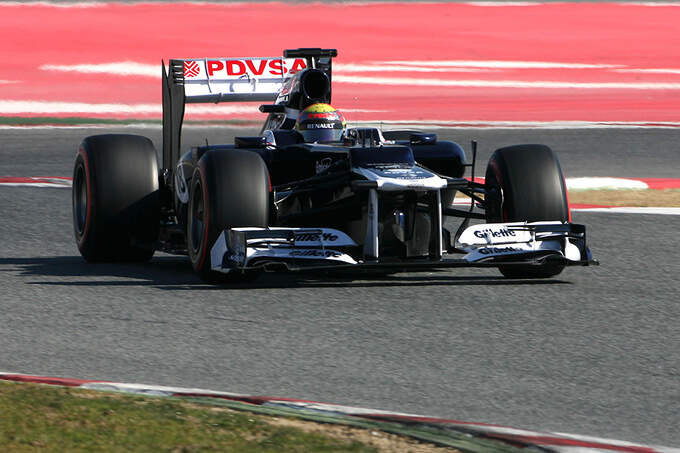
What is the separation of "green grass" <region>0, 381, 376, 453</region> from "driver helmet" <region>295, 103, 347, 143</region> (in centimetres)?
470

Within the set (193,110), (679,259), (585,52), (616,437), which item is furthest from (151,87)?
(616,437)

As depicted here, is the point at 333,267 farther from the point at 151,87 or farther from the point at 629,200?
the point at 151,87

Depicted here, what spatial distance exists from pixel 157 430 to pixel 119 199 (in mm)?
4897

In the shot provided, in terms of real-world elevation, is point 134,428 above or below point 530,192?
below

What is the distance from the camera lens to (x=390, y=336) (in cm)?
668

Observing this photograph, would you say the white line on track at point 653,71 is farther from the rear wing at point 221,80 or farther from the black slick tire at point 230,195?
the black slick tire at point 230,195

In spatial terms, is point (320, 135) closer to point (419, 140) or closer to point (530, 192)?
point (419, 140)

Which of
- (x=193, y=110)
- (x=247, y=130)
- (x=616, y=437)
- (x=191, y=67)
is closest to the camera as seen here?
(x=616, y=437)

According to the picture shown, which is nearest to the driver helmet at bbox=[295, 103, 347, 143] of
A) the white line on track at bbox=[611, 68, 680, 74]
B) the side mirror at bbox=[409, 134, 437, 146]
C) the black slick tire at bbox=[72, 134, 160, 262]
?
the side mirror at bbox=[409, 134, 437, 146]

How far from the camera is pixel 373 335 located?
Result: 6.71 meters

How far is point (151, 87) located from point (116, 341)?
2166 cm

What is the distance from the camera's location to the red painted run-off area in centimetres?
2611

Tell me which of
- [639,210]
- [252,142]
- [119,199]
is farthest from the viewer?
[639,210]

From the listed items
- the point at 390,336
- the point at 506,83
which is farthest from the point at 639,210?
the point at 506,83
